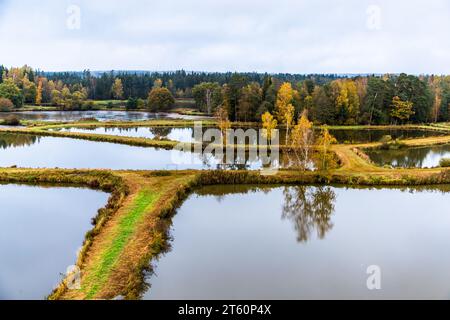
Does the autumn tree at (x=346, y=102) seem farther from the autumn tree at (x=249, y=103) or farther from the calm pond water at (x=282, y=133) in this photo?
the autumn tree at (x=249, y=103)

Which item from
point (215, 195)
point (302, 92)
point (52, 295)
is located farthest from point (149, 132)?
point (52, 295)

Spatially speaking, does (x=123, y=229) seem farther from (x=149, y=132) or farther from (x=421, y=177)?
(x=149, y=132)

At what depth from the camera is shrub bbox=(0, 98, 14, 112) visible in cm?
6988

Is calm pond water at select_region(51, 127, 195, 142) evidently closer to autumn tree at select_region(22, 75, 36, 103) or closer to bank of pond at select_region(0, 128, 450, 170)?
bank of pond at select_region(0, 128, 450, 170)

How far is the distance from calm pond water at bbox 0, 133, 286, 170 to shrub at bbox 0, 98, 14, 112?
117ft

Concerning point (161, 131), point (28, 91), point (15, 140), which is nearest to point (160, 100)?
point (28, 91)

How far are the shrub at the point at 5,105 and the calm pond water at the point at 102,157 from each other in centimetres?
3574

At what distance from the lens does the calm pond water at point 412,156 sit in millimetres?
31495

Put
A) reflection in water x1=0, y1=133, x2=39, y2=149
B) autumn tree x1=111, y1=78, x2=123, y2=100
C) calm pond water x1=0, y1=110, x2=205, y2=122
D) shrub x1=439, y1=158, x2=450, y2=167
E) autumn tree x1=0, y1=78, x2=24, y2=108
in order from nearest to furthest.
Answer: shrub x1=439, y1=158, x2=450, y2=167
reflection in water x1=0, y1=133, x2=39, y2=149
calm pond water x1=0, y1=110, x2=205, y2=122
autumn tree x1=0, y1=78, x2=24, y2=108
autumn tree x1=111, y1=78, x2=123, y2=100

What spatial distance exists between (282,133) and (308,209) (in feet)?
89.0

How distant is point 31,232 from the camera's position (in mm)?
16672

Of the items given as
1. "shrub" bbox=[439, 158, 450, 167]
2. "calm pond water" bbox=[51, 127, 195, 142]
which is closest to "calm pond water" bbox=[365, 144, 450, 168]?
"shrub" bbox=[439, 158, 450, 167]

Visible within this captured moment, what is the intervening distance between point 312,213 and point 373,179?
24.5 ft

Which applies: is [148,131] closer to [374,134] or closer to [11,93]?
[374,134]
